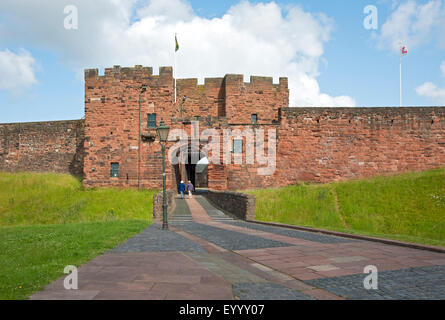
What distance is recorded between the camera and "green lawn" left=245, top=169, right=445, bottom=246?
14.4 metres

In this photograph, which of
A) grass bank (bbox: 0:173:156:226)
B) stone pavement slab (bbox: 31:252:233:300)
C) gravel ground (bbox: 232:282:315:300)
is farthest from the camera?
grass bank (bbox: 0:173:156:226)

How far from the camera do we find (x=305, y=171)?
2253cm

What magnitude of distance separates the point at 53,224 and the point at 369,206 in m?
14.3

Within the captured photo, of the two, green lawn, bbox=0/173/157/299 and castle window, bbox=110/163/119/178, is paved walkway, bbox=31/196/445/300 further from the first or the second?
castle window, bbox=110/163/119/178

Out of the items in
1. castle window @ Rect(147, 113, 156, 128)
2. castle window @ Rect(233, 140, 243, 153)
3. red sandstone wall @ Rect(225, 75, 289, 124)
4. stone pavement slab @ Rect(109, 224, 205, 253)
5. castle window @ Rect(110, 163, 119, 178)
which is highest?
red sandstone wall @ Rect(225, 75, 289, 124)

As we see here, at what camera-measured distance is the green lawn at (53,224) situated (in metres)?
4.76

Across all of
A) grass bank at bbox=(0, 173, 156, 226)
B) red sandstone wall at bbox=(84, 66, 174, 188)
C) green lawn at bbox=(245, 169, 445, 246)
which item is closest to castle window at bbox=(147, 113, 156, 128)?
red sandstone wall at bbox=(84, 66, 174, 188)

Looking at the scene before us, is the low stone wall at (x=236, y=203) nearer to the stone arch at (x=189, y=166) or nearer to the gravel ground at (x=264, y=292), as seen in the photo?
the stone arch at (x=189, y=166)

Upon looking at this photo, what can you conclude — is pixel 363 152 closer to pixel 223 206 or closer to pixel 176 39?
pixel 223 206

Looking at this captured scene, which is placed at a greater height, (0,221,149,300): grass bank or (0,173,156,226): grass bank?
(0,221,149,300): grass bank

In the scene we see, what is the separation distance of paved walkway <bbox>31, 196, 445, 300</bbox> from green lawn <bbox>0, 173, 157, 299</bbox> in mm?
432

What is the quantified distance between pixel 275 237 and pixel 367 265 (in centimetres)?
342

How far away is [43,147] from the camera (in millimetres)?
26250

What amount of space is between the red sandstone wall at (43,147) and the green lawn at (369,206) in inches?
605
